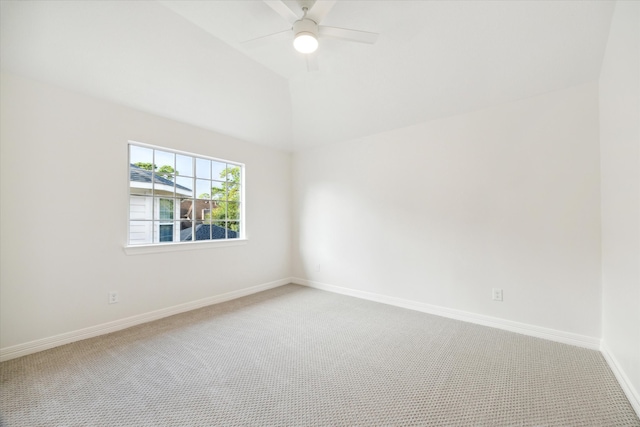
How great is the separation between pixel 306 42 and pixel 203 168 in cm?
235

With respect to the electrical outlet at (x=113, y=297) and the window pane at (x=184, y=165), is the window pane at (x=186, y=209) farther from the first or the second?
the electrical outlet at (x=113, y=297)

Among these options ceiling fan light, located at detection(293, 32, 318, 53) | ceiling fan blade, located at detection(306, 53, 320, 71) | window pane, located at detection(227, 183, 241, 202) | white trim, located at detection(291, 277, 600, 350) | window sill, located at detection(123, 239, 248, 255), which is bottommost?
white trim, located at detection(291, 277, 600, 350)

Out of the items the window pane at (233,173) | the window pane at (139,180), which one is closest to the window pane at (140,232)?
the window pane at (139,180)

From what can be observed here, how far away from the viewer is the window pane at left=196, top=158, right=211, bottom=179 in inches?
145

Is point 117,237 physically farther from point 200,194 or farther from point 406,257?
point 406,257

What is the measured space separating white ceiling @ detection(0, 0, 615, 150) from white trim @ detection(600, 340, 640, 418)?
7.61 feet

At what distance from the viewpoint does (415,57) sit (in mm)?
2639

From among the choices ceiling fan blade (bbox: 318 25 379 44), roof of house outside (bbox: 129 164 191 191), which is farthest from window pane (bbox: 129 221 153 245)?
ceiling fan blade (bbox: 318 25 379 44)

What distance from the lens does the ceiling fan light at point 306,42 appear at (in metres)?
2.01

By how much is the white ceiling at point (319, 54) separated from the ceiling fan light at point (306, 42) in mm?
134

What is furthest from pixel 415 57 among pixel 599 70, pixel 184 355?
pixel 184 355

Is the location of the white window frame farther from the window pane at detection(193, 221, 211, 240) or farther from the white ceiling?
the white ceiling

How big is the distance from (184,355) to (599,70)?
429cm

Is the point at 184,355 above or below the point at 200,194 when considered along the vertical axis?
below
